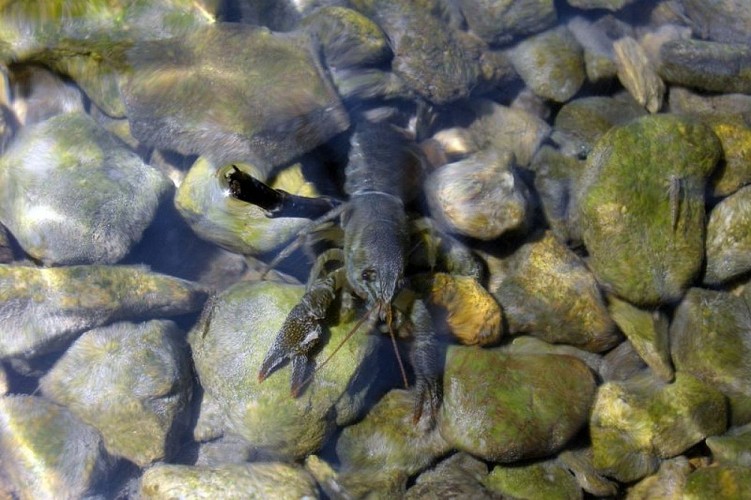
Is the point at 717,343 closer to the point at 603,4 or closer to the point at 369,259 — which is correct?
the point at 369,259

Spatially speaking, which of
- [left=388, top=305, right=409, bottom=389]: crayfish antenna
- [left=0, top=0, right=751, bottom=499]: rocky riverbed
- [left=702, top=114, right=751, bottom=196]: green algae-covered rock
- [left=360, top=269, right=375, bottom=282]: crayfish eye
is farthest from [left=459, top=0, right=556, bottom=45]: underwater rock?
[left=388, top=305, right=409, bottom=389]: crayfish antenna

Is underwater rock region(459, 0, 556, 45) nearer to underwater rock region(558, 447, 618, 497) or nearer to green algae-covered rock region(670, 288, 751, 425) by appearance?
green algae-covered rock region(670, 288, 751, 425)

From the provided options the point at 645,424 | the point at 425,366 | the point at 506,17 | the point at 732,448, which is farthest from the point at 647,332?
the point at 506,17

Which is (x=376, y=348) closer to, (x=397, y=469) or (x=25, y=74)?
(x=397, y=469)

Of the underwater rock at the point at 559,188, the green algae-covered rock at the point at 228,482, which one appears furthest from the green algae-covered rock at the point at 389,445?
the underwater rock at the point at 559,188

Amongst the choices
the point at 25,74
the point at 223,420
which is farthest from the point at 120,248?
the point at 25,74
